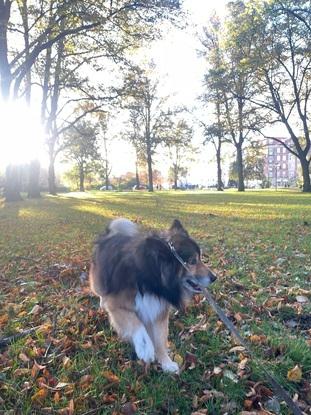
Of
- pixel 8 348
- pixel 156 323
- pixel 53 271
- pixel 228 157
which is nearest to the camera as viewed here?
pixel 156 323

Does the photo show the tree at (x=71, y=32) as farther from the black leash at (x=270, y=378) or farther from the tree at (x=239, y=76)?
the black leash at (x=270, y=378)

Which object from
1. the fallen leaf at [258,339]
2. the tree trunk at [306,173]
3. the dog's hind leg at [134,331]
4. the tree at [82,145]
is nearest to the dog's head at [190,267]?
the dog's hind leg at [134,331]

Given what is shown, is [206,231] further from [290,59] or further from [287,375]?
[290,59]

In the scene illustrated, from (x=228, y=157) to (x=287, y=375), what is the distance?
59300 millimetres

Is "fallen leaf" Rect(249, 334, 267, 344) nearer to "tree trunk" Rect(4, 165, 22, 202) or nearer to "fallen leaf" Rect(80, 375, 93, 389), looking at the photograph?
"fallen leaf" Rect(80, 375, 93, 389)

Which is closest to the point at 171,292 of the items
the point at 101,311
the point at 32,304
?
the point at 101,311

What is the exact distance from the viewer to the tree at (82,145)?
39338 millimetres

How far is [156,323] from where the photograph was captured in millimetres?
3279

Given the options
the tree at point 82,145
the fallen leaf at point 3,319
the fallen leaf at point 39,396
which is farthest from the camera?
the tree at point 82,145

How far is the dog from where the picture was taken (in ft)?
10.2

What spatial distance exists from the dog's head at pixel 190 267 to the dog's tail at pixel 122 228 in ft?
2.12

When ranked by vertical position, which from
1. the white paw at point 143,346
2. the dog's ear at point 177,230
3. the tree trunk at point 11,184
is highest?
the tree trunk at point 11,184

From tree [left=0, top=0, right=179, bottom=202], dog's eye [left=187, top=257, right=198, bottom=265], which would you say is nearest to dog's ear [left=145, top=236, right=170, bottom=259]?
dog's eye [left=187, top=257, right=198, bottom=265]

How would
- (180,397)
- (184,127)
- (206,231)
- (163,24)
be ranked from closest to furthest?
(180,397) → (206,231) → (163,24) → (184,127)
